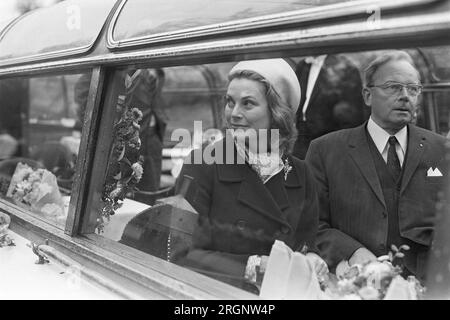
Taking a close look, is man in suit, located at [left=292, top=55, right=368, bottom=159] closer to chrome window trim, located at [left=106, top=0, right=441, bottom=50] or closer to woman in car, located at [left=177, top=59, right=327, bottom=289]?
woman in car, located at [left=177, top=59, right=327, bottom=289]

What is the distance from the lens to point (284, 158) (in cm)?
204

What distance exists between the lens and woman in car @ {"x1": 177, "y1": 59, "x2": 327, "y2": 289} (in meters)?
1.95

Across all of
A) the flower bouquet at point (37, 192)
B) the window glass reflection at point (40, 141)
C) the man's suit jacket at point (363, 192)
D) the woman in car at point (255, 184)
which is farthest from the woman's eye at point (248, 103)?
the flower bouquet at point (37, 192)

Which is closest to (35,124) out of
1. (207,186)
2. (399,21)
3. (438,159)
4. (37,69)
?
(37,69)

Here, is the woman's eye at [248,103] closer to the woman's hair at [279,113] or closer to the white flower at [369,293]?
the woman's hair at [279,113]

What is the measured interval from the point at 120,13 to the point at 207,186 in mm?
1005

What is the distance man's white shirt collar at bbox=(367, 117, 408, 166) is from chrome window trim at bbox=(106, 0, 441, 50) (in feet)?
3.20

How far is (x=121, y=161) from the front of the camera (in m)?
2.58

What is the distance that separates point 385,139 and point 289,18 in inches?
40.6

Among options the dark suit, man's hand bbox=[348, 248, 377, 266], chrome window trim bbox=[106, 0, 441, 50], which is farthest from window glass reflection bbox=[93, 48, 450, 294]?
chrome window trim bbox=[106, 0, 441, 50]

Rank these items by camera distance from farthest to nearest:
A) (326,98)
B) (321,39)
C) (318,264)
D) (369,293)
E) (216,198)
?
(326,98) → (216,198) → (318,264) → (369,293) → (321,39)

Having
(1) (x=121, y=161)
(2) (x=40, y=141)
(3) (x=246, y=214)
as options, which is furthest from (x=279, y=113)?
(2) (x=40, y=141)

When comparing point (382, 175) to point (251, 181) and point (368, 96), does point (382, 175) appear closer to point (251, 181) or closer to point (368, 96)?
point (368, 96)

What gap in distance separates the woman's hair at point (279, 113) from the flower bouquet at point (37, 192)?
1517 millimetres
